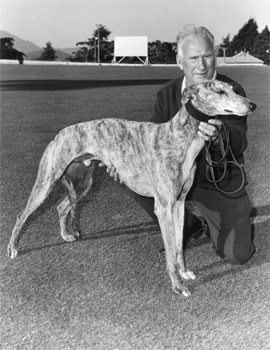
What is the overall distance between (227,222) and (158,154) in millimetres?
992

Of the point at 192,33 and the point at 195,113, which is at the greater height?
the point at 192,33

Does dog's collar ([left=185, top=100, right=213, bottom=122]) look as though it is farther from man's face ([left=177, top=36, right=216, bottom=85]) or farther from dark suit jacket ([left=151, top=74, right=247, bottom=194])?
dark suit jacket ([left=151, top=74, right=247, bottom=194])

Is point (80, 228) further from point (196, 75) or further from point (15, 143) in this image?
point (15, 143)

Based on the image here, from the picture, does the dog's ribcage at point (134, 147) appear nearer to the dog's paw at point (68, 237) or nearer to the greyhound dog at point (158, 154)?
the greyhound dog at point (158, 154)

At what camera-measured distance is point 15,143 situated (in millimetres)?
8273

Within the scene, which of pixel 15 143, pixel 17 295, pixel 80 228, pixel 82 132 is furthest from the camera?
pixel 15 143

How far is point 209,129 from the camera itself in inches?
118

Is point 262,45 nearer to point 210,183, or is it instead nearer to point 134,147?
point 210,183

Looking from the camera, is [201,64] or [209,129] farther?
[201,64]

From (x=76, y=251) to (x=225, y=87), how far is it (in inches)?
71.3

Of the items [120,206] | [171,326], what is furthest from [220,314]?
[120,206]

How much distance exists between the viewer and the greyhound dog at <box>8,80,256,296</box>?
291cm

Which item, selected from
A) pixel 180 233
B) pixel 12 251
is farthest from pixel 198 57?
pixel 12 251

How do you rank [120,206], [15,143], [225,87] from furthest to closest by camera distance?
[15,143]
[120,206]
[225,87]
